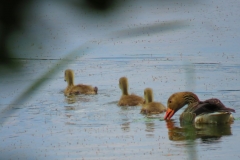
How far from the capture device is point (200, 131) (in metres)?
9.27

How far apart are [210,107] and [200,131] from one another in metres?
0.61

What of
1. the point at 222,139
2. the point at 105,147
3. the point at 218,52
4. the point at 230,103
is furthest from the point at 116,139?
the point at 218,52

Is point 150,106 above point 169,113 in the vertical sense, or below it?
above

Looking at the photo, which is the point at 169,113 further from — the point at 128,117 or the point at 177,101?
the point at 128,117

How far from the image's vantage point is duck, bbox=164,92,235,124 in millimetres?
9445

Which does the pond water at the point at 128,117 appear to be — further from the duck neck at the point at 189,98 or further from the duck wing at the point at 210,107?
the duck neck at the point at 189,98

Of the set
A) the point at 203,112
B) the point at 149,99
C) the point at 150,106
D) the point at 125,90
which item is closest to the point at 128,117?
the point at 150,106

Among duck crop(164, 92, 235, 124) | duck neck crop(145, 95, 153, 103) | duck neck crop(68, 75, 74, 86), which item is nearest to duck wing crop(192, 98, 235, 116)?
duck crop(164, 92, 235, 124)

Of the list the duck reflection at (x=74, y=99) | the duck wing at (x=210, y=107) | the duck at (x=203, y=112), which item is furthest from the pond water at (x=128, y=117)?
the duck wing at (x=210, y=107)

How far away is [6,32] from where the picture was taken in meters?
1.07

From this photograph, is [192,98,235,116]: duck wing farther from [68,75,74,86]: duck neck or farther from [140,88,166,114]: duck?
[68,75,74,86]: duck neck

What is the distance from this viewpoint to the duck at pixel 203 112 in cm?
945

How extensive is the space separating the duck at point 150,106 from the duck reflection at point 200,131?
337 mm

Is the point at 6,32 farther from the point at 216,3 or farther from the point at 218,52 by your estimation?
the point at 218,52
